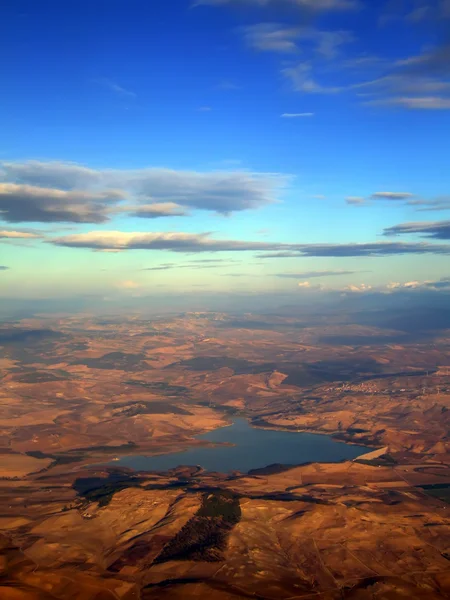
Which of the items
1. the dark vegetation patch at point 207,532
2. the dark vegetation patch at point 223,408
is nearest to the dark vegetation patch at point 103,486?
the dark vegetation patch at point 207,532

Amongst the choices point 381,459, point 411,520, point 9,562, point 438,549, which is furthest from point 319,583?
point 381,459

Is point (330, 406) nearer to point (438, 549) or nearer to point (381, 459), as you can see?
point (381, 459)

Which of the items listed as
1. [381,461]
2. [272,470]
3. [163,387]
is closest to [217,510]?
[272,470]

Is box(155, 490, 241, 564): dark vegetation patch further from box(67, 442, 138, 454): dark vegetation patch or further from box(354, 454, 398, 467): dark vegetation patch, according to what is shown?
box(67, 442, 138, 454): dark vegetation patch

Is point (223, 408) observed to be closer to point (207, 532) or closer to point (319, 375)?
point (319, 375)

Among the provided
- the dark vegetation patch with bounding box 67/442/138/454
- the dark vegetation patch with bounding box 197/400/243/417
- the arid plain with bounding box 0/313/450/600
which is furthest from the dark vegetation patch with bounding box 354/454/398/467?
the dark vegetation patch with bounding box 197/400/243/417

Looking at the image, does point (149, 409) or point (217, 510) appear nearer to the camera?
point (217, 510)
